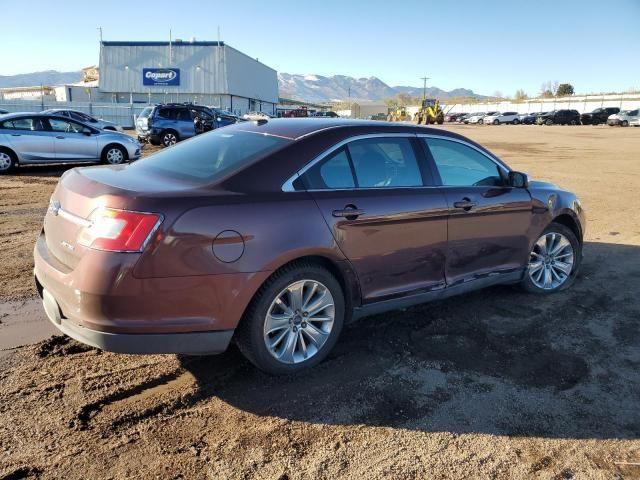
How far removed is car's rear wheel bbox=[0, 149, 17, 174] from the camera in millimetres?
13172

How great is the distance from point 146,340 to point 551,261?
13.7 feet

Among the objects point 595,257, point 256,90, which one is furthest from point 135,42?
point 595,257

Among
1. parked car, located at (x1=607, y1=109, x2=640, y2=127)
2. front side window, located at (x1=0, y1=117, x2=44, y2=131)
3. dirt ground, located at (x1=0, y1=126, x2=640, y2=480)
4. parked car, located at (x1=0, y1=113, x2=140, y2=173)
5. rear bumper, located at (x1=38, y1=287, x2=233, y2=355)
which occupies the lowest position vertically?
dirt ground, located at (x1=0, y1=126, x2=640, y2=480)

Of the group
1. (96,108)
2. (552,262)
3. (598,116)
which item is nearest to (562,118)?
(598,116)

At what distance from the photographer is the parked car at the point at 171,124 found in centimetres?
2144

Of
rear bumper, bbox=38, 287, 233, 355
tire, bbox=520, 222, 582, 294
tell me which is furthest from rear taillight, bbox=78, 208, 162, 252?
tire, bbox=520, 222, 582, 294

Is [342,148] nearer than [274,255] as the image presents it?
No

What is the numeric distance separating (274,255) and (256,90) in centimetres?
6511

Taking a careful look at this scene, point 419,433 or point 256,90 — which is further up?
point 256,90

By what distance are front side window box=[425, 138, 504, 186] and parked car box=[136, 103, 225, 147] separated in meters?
18.0

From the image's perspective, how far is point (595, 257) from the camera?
6.73 m

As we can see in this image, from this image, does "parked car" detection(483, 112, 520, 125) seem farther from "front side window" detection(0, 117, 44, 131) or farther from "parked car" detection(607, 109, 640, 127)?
"front side window" detection(0, 117, 44, 131)

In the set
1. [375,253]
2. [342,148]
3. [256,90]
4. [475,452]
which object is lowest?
[475,452]

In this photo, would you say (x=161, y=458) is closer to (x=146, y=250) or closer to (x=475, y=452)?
(x=146, y=250)
